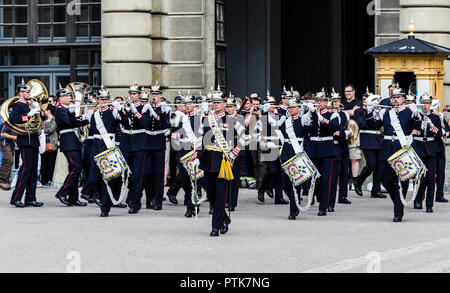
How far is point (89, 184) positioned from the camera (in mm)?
19156

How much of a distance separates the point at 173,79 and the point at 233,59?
19.1 ft

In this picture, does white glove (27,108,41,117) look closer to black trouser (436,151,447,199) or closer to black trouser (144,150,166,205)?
black trouser (144,150,166,205)

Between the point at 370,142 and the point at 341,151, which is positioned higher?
the point at 370,142

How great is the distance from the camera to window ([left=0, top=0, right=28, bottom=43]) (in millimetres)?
25609

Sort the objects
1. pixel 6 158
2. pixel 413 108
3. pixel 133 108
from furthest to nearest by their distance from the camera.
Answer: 1. pixel 6 158
2. pixel 133 108
3. pixel 413 108

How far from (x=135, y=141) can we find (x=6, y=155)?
5.10 m

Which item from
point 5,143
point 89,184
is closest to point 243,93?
point 5,143

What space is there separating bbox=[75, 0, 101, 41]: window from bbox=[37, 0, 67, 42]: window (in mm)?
342

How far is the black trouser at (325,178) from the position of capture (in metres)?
17.7

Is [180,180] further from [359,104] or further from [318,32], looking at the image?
[318,32]

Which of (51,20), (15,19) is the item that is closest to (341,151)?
(51,20)

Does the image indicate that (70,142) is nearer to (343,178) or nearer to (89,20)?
(343,178)

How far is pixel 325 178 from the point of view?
58.4 feet

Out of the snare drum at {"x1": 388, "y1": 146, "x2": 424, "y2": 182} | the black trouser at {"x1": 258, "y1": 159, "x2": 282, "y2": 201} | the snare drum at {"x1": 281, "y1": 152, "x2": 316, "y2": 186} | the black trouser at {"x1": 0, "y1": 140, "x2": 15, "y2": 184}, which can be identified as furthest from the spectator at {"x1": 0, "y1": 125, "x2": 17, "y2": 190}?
the snare drum at {"x1": 388, "y1": 146, "x2": 424, "y2": 182}
